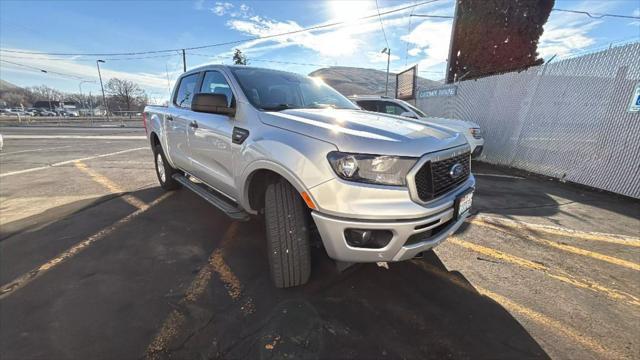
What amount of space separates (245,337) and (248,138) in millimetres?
1452

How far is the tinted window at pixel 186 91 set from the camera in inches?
159

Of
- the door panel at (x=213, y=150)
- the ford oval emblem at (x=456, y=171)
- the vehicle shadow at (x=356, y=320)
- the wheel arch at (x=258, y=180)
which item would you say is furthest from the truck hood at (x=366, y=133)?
the vehicle shadow at (x=356, y=320)

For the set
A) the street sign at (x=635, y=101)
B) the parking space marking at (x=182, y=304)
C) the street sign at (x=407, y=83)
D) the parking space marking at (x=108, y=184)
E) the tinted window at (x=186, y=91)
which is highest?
the street sign at (x=407, y=83)

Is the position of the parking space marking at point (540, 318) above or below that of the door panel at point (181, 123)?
below

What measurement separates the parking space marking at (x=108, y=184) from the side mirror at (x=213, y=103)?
2.48m

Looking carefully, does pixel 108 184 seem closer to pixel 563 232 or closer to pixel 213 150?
pixel 213 150

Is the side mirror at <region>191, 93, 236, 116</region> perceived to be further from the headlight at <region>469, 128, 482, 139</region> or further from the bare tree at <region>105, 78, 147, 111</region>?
the bare tree at <region>105, 78, 147, 111</region>

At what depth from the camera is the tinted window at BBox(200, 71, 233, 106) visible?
3.07m

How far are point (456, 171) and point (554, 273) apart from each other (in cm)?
156

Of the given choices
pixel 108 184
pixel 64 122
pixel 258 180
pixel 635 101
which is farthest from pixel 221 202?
pixel 64 122

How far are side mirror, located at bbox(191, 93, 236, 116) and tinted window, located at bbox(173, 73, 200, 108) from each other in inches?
55.4

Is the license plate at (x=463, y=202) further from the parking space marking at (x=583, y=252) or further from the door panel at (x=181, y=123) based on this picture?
the door panel at (x=181, y=123)

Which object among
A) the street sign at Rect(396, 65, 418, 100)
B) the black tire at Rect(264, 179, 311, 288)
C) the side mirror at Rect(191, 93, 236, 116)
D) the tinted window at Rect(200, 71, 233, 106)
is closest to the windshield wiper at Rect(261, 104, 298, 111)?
the side mirror at Rect(191, 93, 236, 116)

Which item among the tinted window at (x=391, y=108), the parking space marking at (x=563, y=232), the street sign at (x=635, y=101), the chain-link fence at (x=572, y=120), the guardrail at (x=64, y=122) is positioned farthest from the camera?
the guardrail at (x=64, y=122)
